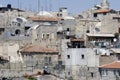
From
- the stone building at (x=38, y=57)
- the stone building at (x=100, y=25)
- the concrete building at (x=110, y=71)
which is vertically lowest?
the concrete building at (x=110, y=71)

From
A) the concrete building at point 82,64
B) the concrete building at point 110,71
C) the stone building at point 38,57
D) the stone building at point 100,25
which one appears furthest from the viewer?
the stone building at point 100,25

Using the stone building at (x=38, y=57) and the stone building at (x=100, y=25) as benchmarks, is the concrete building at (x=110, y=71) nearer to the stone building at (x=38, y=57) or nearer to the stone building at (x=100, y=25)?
the stone building at (x=38, y=57)

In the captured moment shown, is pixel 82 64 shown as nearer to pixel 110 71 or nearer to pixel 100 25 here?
pixel 110 71

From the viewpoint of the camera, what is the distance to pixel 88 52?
3728 cm

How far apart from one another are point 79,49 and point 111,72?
317 cm

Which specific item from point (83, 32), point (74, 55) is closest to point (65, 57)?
point (74, 55)

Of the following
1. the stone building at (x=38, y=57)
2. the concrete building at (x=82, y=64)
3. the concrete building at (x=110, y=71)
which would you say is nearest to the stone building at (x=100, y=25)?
the stone building at (x=38, y=57)

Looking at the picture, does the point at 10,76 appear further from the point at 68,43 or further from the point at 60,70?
the point at 68,43

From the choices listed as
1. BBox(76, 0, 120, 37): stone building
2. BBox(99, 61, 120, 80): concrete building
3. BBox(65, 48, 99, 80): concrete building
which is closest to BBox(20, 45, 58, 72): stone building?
BBox(65, 48, 99, 80): concrete building

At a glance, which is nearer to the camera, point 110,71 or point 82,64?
point 110,71

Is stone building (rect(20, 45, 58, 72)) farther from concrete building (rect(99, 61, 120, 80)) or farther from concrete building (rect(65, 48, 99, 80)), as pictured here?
concrete building (rect(99, 61, 120, 80))

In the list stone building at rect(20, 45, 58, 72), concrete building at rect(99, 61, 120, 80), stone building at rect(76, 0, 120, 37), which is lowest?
concrete building at rect(99, 61, 120, 80)

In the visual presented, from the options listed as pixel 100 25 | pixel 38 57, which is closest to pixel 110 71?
pixel 38 57

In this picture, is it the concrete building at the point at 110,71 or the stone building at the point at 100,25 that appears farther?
the stone building at the point at 100,25
